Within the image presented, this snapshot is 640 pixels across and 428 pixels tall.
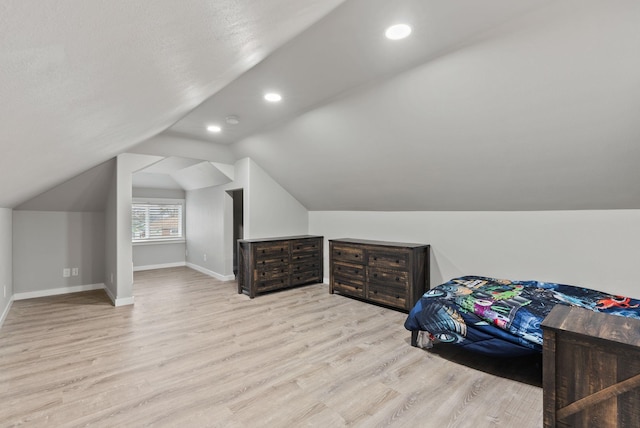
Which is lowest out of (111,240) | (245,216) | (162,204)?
(111,240)

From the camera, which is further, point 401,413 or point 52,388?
point 52,388

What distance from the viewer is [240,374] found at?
2.41m

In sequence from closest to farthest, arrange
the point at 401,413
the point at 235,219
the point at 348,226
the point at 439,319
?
the point at 401,413, the point at 439,319, the point at 348,226, the point at 235,219

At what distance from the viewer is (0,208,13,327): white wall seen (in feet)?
11.6

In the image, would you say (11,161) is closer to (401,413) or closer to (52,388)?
(52,388)

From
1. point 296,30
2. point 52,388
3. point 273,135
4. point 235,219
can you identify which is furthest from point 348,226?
point 52,388

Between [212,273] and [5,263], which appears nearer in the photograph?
[5,263]

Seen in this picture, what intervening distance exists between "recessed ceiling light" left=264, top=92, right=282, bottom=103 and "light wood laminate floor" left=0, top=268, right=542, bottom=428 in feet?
7.86

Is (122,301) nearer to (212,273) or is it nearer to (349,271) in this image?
(212,273)

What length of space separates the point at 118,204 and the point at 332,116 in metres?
3.13

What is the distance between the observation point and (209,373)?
7.95ft

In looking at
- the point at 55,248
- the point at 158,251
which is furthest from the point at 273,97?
the point at 158,251

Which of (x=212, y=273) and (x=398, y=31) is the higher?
(x=398, y=31)

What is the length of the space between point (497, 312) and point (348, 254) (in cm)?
230
